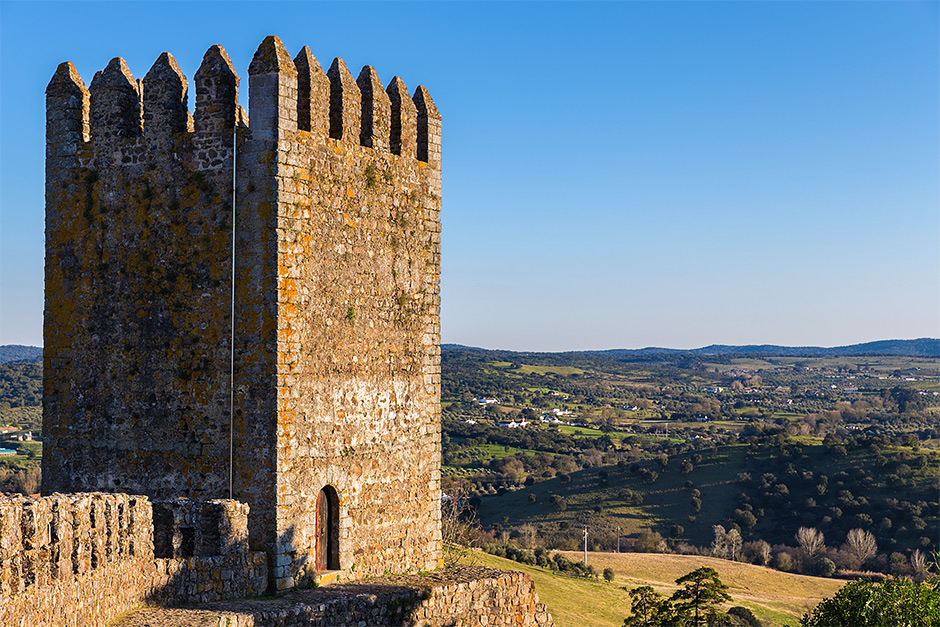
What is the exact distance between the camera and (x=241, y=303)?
33.1ft

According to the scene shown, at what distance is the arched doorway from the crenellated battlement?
4.00 meters

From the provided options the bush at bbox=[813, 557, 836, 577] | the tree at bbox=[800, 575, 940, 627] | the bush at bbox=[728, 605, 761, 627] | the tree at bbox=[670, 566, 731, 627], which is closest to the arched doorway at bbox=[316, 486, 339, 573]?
the tree at bbox=[800, 575, 940, 627]

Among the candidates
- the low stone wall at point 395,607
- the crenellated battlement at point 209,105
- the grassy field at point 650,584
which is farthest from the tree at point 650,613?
the crenellated battlement at point 209,105

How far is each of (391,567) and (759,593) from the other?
31.5 meters

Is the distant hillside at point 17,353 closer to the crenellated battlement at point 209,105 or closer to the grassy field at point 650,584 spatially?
the grassy field at point 650,584

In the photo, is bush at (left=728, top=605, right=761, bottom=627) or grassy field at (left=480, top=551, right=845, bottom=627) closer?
bush at (left=728, top=605, right=761, bottom=627)

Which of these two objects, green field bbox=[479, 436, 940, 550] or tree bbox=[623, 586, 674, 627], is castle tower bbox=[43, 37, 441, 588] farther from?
green field bbox=[479, 436, 940, 550]

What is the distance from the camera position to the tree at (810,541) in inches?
1962

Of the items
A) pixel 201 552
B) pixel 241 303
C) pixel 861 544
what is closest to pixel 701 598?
pixel 201 552

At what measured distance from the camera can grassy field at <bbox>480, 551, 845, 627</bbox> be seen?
30.0 metres

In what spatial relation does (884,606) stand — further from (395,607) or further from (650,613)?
(650,613)

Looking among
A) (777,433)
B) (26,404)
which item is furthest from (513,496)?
(26,404)

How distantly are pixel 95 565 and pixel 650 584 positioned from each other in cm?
3465

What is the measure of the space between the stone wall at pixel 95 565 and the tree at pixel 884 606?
321 inches
